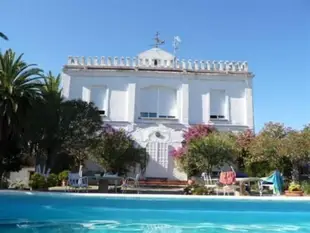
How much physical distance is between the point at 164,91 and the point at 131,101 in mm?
2482

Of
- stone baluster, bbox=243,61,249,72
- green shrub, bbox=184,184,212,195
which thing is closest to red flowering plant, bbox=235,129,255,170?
stone baluster, bbox=243,61,249,72

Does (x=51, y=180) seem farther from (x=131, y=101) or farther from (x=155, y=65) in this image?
(x=155, y=65)

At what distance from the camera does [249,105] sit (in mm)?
24453

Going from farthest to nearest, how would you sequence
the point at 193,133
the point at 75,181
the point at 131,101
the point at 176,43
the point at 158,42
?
the point at 158,42 → the point at 176,43 → the point at 131,101 → the point at 193,133 → the point at 75,181

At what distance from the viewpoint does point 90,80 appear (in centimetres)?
2445

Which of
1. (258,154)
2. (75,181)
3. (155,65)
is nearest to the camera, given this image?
(75,181)

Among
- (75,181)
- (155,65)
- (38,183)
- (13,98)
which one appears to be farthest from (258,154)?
(13,98)

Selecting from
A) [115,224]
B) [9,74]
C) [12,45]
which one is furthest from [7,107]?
[115,224]

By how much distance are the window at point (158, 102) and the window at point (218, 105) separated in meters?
2.61

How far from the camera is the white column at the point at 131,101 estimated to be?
2386cm

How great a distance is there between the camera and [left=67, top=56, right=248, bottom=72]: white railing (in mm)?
24703

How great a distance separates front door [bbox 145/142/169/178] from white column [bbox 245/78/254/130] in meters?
6.08

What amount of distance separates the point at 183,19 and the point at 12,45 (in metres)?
9.41

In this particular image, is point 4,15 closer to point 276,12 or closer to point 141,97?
point 276,12
